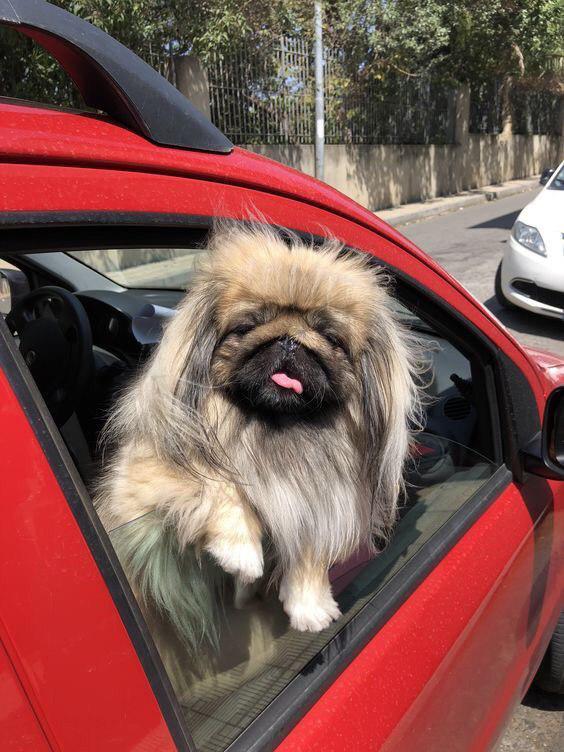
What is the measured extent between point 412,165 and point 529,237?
1245 cm

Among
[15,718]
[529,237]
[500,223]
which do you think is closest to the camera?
[15,718]

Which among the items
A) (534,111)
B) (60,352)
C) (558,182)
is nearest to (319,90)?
(558,182)

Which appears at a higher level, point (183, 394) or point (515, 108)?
point (515, 108)

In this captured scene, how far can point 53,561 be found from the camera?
78 cm

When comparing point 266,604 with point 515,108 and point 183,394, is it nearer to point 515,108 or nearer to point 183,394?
point 183,394

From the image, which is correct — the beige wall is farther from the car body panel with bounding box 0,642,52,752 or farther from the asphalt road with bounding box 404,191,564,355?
the car body panel with bounding box 0,642,52,752

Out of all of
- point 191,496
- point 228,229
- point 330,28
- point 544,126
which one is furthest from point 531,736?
point 544,126

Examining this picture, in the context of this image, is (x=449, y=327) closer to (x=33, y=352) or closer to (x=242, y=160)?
(x=242, y=160)

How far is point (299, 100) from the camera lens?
46.3 feet

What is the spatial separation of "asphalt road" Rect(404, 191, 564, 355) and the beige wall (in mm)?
1574

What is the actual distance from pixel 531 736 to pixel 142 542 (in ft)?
6.18

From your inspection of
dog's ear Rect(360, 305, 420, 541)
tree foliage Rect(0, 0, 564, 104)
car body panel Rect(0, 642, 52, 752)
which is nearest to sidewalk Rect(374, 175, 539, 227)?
tree foliage Rect(0, 0, 564, 104)

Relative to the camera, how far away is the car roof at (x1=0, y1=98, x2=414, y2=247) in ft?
2.97

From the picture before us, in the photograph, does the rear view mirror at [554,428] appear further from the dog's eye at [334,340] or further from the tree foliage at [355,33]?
the tree foliage at [355,33]
